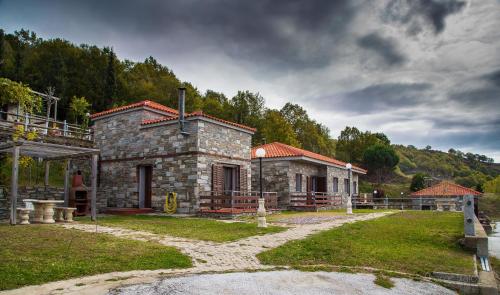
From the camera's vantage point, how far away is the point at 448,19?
12828 millimetres

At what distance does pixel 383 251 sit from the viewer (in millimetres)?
8133

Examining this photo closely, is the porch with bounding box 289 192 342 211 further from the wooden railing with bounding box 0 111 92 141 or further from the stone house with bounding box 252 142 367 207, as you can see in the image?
the wooden railing with bounding box 0 111 92 141

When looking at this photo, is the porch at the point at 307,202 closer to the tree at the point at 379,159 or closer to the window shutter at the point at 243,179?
the window shutter at the point at 243,179

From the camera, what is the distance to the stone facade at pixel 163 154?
54.9 ft

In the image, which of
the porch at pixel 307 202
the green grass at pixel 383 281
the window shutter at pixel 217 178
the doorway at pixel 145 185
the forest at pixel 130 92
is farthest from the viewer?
the forest at pixel 130 92

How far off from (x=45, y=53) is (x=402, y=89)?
34807 millimetres

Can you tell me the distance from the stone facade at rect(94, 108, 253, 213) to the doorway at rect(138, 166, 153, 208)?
0.22 meters

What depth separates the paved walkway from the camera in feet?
16.6

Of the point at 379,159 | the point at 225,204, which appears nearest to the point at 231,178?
the point at 225,204

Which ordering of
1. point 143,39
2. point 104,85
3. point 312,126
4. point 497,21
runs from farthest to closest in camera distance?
point 312,126 < point 104,85 < point 143,39 < point 497,21

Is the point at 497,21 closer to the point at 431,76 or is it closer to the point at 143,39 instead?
the point at 431,76

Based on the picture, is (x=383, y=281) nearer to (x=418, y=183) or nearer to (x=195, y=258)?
(x=195, y=258)

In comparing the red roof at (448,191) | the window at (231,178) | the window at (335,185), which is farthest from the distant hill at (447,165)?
the window at (231,178)

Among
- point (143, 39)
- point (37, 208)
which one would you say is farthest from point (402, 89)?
point (37, 208)
